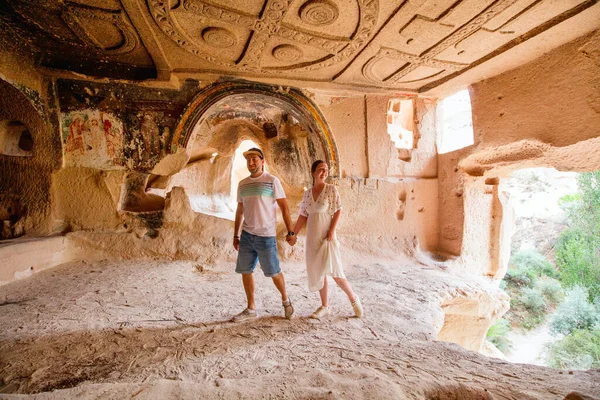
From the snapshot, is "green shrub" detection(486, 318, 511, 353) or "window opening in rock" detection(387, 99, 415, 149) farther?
"green shrub" detection(486, 318, 511, 353)

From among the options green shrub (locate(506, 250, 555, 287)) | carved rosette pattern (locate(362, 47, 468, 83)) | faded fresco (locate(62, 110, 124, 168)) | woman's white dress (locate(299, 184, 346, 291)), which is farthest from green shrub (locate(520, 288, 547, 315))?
faded fresco (locate(62, 110, 124, 168))

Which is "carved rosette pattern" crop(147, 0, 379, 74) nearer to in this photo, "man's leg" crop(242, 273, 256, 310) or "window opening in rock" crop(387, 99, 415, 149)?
"window opening in rock" crop(387, 99, 415, 149)

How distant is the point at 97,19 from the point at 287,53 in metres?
2.39

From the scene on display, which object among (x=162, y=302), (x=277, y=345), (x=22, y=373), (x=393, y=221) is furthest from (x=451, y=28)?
(x=22, y=373)

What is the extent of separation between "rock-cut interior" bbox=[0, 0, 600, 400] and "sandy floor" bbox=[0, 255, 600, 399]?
2 cm

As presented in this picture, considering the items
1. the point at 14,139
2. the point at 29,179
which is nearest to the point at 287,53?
the point at 29,179

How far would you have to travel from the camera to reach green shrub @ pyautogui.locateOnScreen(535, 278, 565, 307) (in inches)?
515

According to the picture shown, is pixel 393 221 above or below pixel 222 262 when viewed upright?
above

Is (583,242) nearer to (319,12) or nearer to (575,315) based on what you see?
(575,315)

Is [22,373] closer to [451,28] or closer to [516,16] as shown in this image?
[451,28]

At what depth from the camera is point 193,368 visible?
6.65 feet

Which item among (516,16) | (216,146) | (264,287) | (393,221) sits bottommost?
(264,287)

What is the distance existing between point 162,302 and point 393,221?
4.25 m

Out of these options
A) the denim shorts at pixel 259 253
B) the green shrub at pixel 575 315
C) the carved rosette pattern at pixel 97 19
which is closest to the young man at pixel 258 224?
the denim shorts at pixel 259 253
